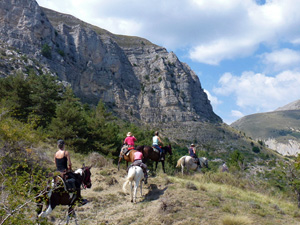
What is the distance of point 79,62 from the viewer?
9506cm

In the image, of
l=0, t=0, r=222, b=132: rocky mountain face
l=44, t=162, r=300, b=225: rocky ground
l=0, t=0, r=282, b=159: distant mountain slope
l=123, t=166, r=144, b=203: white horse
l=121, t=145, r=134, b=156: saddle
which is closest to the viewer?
l=44, t=162, r=300, b=225: rocky ground

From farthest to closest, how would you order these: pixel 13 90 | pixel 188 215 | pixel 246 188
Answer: pixel 13 90
pixel 246 188
pixel 188 215

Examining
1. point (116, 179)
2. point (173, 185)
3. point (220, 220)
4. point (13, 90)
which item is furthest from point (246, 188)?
point (13, 90)

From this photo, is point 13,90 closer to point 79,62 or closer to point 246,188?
point 246,188

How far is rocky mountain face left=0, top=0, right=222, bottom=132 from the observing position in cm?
7669

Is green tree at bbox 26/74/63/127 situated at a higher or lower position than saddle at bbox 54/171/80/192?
higher

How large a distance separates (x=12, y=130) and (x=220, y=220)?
9967 mm

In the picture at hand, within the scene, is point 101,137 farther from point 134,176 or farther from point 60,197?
point 60,197

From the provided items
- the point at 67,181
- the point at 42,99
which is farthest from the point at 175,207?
the point at 42,99

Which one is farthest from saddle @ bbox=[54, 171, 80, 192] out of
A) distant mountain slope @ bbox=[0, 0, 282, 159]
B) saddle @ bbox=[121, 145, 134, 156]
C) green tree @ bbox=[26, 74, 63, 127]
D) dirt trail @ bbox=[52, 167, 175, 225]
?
distant mountain slope @ bbox=[0, 0, 282, 159]

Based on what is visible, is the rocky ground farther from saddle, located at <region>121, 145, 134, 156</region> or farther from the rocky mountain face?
the rocky mountain face

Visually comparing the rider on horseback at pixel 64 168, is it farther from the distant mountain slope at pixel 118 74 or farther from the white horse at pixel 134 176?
the distant mountain slope at pixel 118 74

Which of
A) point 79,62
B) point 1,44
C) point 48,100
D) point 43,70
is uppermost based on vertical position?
point 79,62

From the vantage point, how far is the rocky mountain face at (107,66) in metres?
76.7
